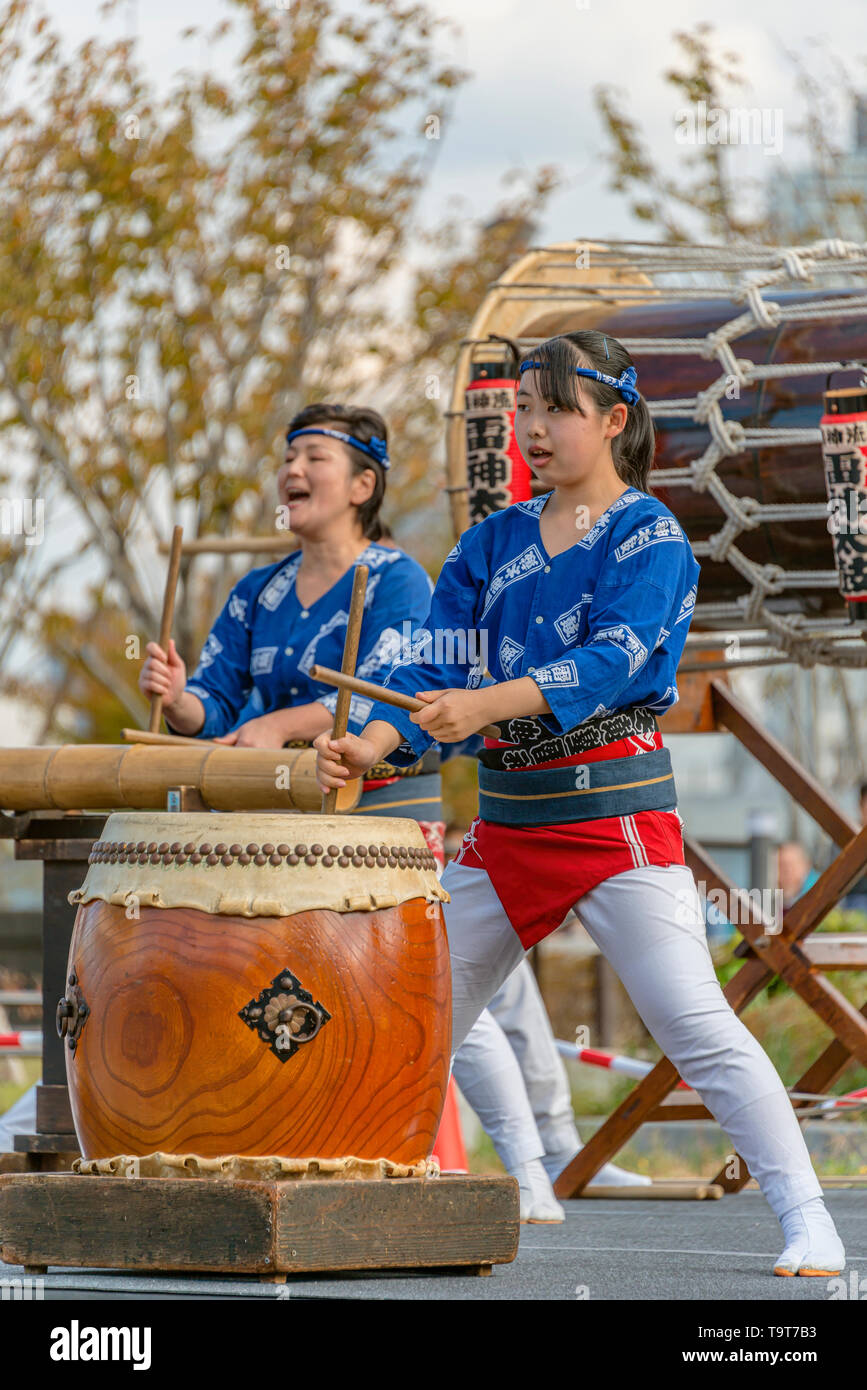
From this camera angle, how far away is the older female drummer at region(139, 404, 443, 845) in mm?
3715

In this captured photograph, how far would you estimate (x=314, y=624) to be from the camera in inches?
151

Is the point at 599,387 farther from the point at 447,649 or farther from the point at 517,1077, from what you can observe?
the point at 517,1077

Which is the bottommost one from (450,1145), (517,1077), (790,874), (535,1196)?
(535,1196)

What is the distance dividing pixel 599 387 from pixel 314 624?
1042 millimetres

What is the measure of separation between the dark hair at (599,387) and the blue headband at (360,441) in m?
0.98

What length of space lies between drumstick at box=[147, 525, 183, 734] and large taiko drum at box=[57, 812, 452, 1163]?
1.03 metres

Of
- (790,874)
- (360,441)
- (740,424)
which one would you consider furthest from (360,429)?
(790,874)

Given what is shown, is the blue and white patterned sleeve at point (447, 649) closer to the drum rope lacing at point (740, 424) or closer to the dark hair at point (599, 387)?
the dark hair at point (599, 387)

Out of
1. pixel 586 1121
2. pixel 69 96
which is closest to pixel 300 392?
pixel 69 96

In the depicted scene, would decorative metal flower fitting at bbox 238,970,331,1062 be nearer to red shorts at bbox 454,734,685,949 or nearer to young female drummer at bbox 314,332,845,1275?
young female drummer at bbox 314,332,845,1275

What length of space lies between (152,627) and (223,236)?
180cm
